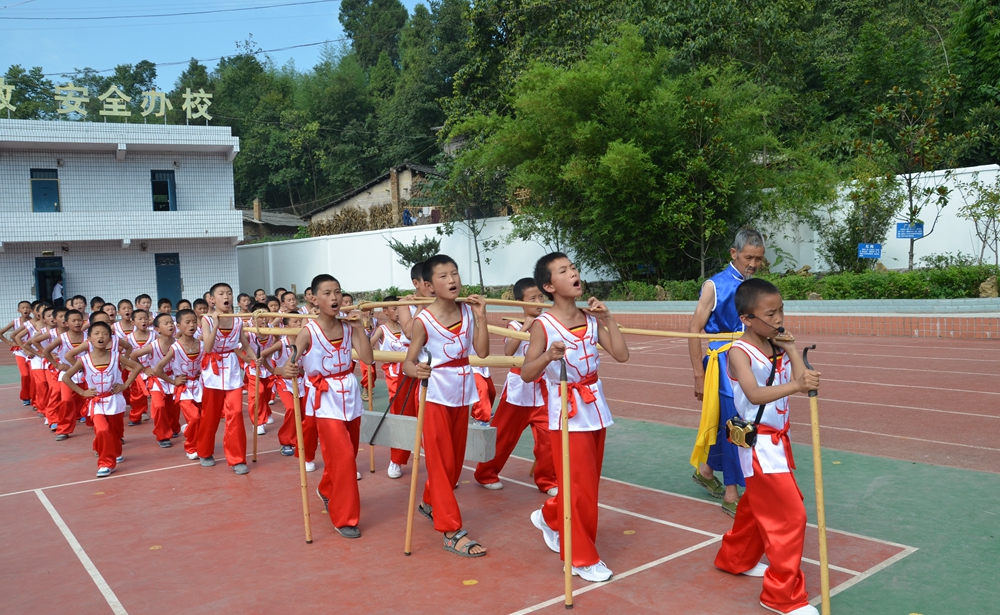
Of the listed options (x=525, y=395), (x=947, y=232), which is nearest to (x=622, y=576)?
(x=525, y=395)

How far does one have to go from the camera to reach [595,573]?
4.58m

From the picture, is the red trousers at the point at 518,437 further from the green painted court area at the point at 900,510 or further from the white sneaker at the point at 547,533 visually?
the white sneaker at the point at 547,533

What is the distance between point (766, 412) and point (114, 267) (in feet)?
88.1

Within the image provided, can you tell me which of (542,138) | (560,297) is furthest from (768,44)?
(560,297)

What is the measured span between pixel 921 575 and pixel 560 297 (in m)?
2.53

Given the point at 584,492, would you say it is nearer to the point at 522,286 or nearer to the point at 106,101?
the point at 522,286

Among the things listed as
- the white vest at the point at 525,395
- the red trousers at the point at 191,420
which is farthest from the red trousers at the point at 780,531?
the red trousers at the point at 191,420

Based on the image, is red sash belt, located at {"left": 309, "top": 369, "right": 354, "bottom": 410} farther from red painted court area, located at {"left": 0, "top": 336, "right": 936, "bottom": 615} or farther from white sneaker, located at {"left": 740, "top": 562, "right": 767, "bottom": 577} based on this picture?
white sneaker, located at {"left": 740, "top": 562, "right": 767, "bottom": 577}

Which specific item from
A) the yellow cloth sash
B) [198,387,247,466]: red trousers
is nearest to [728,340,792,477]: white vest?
the yellow cloth sash

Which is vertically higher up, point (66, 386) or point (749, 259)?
point (749, 259)

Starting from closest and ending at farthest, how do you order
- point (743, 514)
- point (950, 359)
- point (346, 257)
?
point (743, 514)
point (950, 359)
point (346, 257)

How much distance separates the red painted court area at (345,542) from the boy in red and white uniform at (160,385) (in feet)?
1.16

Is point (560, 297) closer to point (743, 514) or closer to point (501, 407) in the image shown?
point (743, 514)

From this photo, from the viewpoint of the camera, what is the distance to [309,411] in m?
5.93
